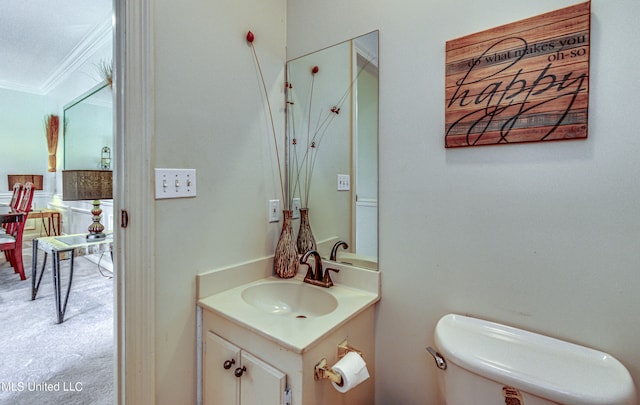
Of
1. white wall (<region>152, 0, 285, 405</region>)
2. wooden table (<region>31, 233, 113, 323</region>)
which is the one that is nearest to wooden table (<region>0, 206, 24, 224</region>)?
wooden table (<region>31, 233, 113, 323</region>)

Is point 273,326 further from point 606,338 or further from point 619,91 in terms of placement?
point 619,91

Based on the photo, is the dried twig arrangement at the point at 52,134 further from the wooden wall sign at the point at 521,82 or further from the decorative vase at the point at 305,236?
the wooden wall sign at the point at 521,82

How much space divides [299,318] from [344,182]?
0.63m

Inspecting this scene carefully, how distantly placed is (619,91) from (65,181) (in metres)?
3.02

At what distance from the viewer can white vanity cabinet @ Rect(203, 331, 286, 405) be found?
2.91 feet

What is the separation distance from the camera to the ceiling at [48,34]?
7.97ft

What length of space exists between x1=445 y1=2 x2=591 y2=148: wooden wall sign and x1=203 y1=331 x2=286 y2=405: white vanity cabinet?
97 cm

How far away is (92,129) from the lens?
338 centimetres

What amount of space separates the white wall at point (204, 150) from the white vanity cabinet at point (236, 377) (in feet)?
0.30

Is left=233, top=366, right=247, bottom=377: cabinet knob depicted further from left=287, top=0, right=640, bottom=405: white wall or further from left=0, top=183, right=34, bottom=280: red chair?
left=0, top=183, right=34, bottom=280: red chair

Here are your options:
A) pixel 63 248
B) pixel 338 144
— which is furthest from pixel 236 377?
pixel 63 248

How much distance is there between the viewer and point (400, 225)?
1147mm

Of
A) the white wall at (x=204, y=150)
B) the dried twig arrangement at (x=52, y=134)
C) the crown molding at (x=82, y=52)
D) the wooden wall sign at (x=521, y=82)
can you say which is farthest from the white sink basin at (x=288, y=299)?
the dried twig arrangement at (x=52, y=134)

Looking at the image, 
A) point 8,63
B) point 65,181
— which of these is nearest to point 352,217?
point 65,181
